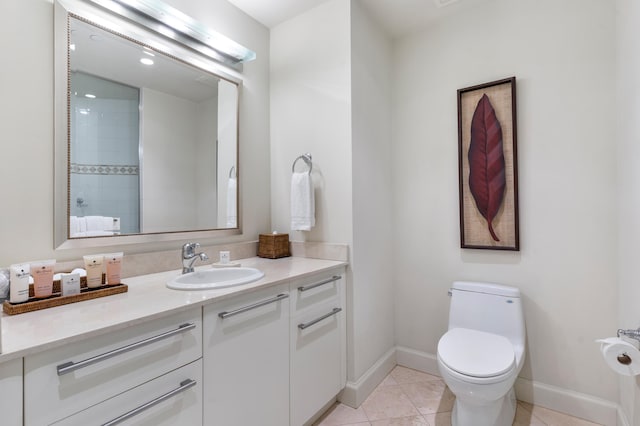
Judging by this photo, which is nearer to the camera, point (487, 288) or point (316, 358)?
point (316, 358)

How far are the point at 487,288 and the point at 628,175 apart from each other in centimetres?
89

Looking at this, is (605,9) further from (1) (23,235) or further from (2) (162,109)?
(1) (23,235)

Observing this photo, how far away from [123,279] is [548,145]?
2.42m

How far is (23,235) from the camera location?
3.97 ft

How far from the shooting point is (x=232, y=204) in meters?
2.03

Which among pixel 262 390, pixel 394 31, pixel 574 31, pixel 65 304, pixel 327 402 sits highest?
pixel 394 31

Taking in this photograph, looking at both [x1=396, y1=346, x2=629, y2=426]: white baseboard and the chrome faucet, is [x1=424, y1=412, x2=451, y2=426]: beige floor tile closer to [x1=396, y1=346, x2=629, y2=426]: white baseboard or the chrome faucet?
[x1=396, y1=346, x2=629, y2=426]: white baseboard

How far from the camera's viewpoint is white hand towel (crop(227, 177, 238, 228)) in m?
2.01

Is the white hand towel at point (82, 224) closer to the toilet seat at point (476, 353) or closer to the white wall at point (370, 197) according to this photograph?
the white wall at point (370, 197)

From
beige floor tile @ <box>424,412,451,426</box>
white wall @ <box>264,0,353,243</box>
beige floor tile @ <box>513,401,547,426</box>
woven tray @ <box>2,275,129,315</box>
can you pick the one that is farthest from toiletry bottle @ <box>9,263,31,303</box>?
beige floor tile @ <box>513,401,547,426</box>

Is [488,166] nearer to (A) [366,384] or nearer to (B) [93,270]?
(A) [366,384]

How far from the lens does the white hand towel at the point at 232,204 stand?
2010 mm

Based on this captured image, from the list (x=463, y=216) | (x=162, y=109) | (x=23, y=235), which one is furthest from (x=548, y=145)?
(x=23, y=235)

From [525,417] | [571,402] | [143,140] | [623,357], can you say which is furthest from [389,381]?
[143,140]
